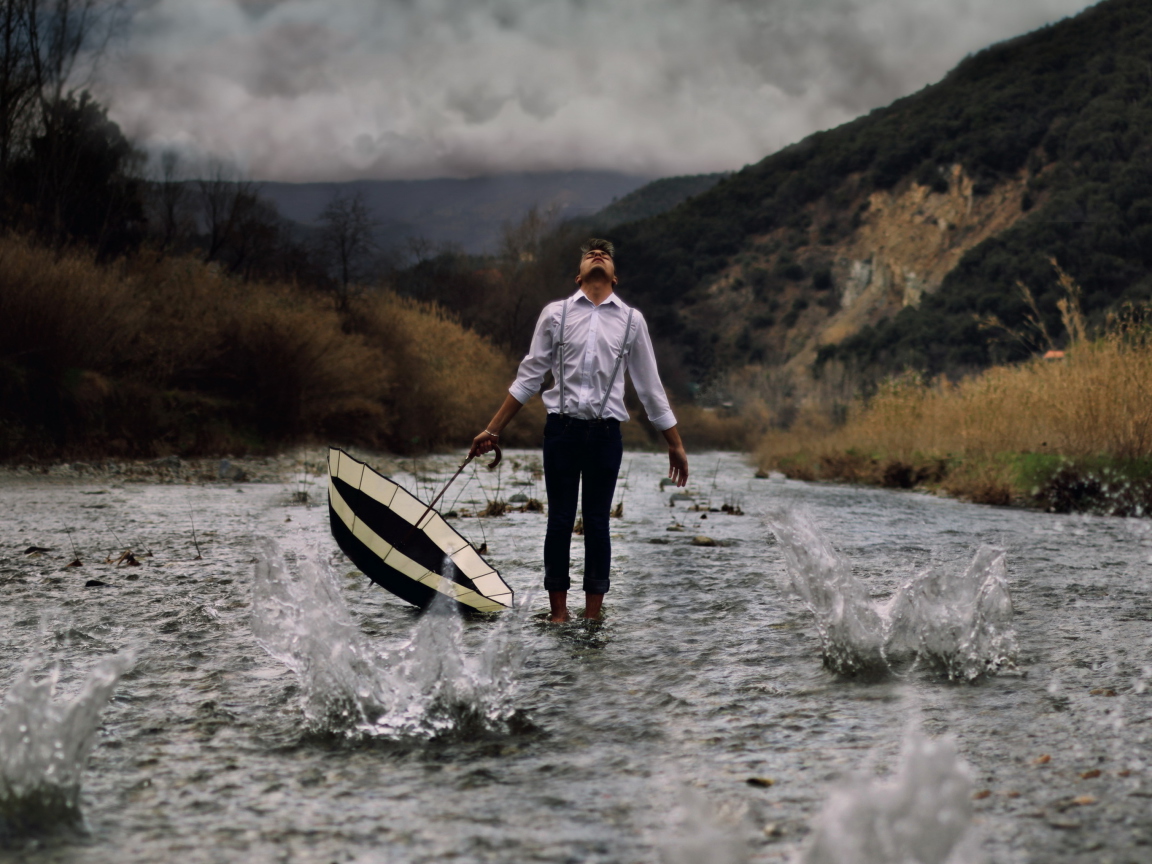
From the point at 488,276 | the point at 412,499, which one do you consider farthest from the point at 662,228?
the point at 412,499

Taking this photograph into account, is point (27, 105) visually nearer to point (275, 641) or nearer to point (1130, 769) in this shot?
point (275, 641)

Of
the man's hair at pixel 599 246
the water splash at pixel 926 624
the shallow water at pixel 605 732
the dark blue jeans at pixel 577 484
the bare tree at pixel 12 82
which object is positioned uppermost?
the bare tree at pixel 12 82

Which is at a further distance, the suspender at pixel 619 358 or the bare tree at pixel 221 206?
the bare tree at pixel 221 206

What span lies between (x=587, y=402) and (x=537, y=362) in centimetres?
39

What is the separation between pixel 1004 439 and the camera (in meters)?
15.9

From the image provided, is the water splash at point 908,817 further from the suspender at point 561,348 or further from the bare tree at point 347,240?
the bare tree at point 347,240

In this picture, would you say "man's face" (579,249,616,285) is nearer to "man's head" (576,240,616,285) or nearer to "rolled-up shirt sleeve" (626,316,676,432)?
"man's head" (576,240,616,285)

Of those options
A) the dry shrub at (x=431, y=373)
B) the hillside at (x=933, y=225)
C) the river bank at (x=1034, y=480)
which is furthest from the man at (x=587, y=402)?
the hillside at (x=933, y=225)

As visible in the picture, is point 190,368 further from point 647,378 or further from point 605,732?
point 605,732

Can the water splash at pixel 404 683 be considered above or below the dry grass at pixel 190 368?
below

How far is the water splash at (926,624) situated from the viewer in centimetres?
464

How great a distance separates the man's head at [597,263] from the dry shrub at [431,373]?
20042 mm

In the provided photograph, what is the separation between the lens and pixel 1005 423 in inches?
619

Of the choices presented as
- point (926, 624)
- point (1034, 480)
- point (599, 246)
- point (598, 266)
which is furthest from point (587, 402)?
point (1034, 480)
